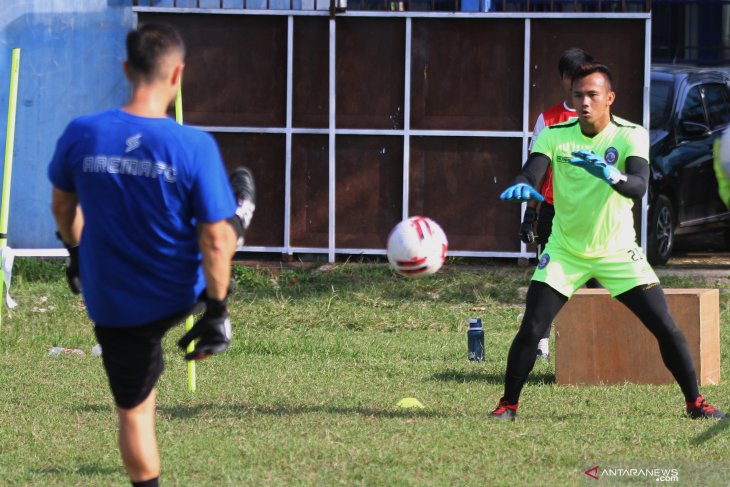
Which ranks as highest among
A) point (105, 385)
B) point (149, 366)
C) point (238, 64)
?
point (238, 64)

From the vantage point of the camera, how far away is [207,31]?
13547mm

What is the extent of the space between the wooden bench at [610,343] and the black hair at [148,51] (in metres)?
4.37

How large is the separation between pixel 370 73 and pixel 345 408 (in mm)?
6504

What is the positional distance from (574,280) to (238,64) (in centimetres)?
716

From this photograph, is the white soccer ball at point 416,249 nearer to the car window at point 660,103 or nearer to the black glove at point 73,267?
the black glove at point 73,267

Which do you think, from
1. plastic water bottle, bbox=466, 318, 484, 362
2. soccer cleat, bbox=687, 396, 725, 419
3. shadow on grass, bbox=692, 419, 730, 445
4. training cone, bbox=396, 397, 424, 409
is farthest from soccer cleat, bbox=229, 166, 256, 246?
plastic water bottle, bbox=466, 318, 484, 362

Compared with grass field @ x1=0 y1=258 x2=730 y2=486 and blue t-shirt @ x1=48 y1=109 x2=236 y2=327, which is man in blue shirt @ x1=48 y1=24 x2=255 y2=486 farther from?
grass field @ x1=0 y1=258 x2=730 y2=486

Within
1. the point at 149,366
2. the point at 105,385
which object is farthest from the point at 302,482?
the point at 105,385

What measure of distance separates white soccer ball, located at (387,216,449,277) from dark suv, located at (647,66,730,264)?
743cm

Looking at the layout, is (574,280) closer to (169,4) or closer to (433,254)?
(433,254)

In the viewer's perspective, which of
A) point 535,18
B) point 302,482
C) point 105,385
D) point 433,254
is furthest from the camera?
point 535,18

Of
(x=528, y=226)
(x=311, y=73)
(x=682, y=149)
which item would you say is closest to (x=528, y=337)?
(x=528, y=226)

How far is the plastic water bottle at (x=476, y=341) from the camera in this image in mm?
9555

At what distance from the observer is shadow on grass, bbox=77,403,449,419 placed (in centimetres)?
755
